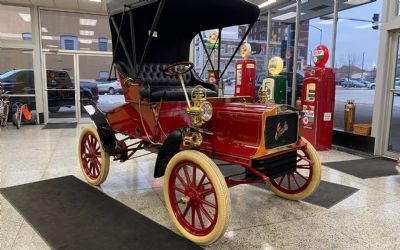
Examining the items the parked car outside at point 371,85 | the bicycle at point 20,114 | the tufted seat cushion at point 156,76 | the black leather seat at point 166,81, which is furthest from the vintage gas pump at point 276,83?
the bicycle at point 20,114

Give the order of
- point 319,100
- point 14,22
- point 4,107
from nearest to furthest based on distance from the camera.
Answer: point 319,100 < point 4,107 < point 14,22

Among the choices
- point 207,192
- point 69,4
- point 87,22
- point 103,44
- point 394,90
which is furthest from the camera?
point 103,44

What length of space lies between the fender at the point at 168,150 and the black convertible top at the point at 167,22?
35.8 inches

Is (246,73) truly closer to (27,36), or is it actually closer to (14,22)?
(27,36)

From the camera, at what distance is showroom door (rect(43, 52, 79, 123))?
9195mm

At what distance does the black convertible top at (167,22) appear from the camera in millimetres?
3307

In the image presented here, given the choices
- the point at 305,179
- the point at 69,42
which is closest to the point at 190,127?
the point at 305,179

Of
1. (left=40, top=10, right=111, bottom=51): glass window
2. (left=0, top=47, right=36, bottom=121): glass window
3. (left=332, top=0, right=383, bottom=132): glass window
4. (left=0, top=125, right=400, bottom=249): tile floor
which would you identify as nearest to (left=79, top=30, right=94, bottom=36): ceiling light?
(left=40, top=10, right=111, bottom=51): glass window

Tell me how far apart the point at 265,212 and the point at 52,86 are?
8083mm

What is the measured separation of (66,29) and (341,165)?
823 cm

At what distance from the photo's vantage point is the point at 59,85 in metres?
9.34

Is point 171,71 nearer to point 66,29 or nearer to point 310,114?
point 310,114

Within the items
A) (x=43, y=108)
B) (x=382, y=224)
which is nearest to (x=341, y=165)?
(x=382, y=224)

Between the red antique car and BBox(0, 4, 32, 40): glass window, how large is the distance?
20.3 feet
